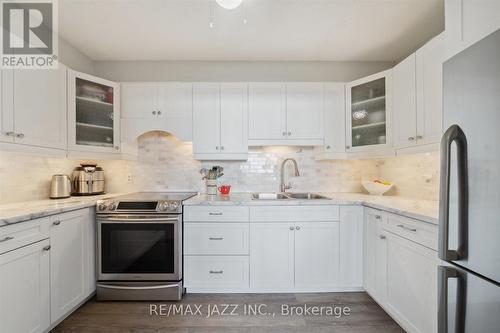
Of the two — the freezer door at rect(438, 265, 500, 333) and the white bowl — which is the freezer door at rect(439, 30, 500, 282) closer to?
the freezer door at rect(438, 265, 500, 333)

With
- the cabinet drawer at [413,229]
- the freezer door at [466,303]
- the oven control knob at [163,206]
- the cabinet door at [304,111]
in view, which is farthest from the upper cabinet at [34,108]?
the cabinet drawer at [413,229]

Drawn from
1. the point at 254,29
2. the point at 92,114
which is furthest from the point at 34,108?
the point at 254,29

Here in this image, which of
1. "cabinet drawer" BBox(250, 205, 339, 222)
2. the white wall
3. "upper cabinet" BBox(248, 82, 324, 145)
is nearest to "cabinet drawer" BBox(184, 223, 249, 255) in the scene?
"cabinet drawer" BBox(250, 205, 339, 222)

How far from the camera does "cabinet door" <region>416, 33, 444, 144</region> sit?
1.72m

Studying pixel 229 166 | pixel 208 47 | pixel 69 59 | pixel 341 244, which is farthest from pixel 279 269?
pixel 69 59

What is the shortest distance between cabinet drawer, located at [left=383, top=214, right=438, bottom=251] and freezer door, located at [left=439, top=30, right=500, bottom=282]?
49cm

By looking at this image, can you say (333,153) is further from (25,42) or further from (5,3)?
(5,3)

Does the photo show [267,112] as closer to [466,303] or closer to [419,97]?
[419,97]

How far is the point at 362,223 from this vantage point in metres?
2.29

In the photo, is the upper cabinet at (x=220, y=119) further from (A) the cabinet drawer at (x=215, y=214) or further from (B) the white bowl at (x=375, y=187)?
(B) the white bowl at (x=375, y=187)

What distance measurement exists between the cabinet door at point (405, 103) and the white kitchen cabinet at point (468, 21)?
0.84 meters

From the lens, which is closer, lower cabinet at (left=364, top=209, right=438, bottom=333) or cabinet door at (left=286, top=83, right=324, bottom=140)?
lower cabinet at (left=364, top=209, right=438, bottom=333)

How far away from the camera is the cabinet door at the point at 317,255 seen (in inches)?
89.4

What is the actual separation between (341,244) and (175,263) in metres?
1.57
